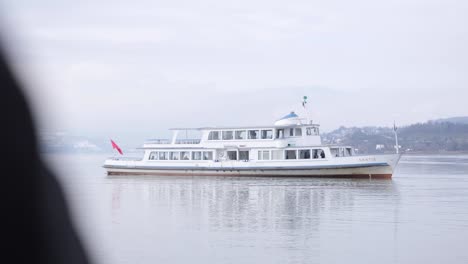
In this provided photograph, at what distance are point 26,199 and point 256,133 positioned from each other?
4225 cm

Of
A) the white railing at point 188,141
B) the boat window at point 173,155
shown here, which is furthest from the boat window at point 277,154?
the boat window at point 173,155

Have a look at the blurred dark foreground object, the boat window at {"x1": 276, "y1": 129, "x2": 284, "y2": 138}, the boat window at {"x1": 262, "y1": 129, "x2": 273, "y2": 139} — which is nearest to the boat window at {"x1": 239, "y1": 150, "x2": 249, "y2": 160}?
the boat window at {"x1": 262, "y1": 129, "x2": 273, "y2": 139}

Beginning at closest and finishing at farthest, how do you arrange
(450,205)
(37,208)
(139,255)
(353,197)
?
(37,208), (139,255), (450,205), (353,197)

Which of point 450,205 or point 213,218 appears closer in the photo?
point 213,218

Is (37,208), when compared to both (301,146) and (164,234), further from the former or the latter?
(301,146)

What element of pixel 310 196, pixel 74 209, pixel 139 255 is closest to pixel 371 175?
pixel 310 196

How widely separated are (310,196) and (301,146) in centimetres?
1104

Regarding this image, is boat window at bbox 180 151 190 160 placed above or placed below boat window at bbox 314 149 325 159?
above

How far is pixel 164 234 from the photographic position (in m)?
18.0

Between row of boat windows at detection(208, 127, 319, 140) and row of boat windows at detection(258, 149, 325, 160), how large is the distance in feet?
3.11

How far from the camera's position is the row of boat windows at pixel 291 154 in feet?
136

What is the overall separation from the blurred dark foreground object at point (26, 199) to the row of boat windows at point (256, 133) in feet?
136

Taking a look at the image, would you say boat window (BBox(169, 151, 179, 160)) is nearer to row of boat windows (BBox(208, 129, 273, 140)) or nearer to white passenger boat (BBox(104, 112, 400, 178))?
white passenger boat (BBox(104, 112, 400, 178))

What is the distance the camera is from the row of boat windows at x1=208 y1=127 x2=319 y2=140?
42.5 metres
